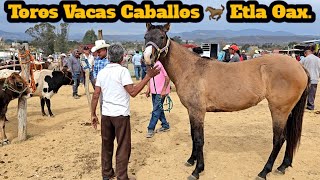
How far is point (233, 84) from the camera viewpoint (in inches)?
178

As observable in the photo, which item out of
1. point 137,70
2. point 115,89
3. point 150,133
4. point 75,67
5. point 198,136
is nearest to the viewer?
point 115,89

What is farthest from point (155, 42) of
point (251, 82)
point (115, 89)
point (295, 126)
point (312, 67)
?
point (312, 67)

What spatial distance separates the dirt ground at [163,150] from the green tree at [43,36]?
40520 millimetres

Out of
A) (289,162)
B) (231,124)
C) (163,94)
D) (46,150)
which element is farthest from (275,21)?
(46,150)

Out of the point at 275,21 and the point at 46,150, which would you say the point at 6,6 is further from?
the point at 275,21

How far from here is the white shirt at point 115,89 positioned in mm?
3729

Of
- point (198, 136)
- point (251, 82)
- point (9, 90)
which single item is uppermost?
point (251, 82)

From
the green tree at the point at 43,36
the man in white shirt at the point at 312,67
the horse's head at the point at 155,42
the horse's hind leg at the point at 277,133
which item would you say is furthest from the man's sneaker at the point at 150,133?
the green tree at the point at 43,36

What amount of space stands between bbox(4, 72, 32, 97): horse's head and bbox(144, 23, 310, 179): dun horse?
3.58m

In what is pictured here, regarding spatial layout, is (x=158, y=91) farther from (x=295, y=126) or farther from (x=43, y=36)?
(x=43, y=36)

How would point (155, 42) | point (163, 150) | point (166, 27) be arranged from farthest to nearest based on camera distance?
point (163, 150) < point (166, 27) < point (155, 42)

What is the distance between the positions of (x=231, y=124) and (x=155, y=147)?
2.60 m

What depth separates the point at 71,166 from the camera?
5.09 m

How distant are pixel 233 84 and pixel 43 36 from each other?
4859 cm
